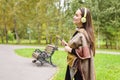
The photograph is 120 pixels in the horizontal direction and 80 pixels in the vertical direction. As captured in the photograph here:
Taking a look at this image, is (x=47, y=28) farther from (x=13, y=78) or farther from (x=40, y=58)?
(x=13, y=78)

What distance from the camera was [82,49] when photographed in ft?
15.4

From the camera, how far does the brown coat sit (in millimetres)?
4691

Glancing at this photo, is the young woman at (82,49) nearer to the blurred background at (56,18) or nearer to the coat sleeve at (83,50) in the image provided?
the coat sleeve at (83,50)

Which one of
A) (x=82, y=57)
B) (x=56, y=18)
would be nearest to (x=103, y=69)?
(x=82, y=57)

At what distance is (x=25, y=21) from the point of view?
135 ft

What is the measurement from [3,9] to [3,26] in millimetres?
3118

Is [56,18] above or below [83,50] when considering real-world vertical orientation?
above

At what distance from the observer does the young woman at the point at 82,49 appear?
15.4ft

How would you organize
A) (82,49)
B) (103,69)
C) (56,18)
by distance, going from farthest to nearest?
(56,18), (103,69), (82,49)

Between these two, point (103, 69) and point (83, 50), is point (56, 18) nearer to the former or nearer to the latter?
point (103, 69)

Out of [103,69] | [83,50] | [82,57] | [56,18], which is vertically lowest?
[103,69]

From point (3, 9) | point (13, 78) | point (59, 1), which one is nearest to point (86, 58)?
point (13, 78)

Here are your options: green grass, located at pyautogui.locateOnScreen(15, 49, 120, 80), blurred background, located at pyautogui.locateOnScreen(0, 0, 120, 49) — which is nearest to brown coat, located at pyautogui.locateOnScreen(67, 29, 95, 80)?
green grass, located at pyautogui.locateOnScreen(15, 49, 120, 80)

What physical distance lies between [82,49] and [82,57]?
0.12 meters
